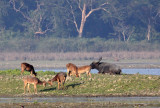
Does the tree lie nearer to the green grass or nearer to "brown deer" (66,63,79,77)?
"brown deer" (66,63,79,77)

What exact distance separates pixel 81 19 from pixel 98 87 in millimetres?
60515

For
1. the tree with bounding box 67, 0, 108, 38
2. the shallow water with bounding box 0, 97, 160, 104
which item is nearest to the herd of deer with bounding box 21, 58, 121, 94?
the shallow water with bounding box 0, 97, 160, 104

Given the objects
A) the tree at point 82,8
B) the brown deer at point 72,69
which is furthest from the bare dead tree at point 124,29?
the brown deer at point 72,69

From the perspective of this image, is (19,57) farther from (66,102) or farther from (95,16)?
(66,102)

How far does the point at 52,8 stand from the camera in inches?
3260

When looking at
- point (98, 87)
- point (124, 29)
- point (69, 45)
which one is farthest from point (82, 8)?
point (98, 87)

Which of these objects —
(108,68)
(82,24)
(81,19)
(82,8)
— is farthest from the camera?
(82,8)

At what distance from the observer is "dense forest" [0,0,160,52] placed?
74500 mm

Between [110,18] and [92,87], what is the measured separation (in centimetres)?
6119

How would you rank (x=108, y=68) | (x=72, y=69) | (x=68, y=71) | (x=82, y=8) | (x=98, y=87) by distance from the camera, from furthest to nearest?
(x=82, y=8)
(x=108, y=68)
(x=68, y=71)
(x=72, y=69)
(x=98, y=87)

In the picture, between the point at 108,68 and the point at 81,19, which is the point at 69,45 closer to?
the point at 81,19

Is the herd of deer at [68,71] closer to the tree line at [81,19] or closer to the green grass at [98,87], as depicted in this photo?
the green grass at [98,87]

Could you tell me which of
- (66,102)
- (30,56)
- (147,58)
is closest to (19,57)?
(30,56)

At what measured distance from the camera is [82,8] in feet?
275
